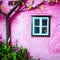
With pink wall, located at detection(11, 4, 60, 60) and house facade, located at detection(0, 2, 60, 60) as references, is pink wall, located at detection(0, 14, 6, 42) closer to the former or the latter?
house facade, located at detection(0, 2, 60, 60)

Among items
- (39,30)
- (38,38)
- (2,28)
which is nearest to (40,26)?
(39,30)

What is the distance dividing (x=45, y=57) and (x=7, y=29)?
1.10 meters

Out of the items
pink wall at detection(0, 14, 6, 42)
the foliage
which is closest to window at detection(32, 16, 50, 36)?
the foliage

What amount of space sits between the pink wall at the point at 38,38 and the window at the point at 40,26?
0.09 metres

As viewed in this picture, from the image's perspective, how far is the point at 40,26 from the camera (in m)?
7.47

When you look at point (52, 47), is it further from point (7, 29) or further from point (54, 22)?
point (7, 29)

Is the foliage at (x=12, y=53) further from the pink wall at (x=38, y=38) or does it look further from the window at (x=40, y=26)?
the window at (x=40, y=26)

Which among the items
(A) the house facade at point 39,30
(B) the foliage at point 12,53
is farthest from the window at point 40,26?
(B) the foliage at point 12,53

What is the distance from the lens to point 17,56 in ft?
24.0

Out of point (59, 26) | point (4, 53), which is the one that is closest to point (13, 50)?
point (4, 53)

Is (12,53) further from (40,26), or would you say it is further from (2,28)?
(40,26)

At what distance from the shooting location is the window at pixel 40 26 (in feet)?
24.4

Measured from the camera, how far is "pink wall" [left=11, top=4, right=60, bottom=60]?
24.4ft

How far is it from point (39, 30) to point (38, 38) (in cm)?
19
